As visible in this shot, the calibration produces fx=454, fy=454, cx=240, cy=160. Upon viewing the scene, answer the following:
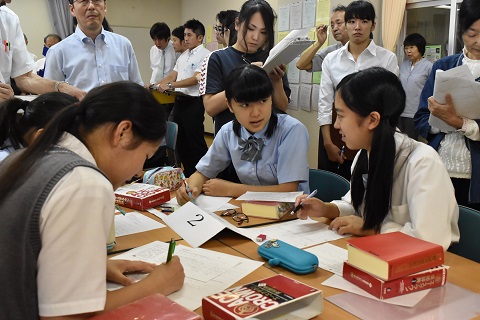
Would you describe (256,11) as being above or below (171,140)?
above

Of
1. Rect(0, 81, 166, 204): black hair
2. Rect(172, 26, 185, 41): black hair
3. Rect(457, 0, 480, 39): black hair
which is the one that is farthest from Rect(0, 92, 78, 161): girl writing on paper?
Rect(172, 26, 185, 41): black hair

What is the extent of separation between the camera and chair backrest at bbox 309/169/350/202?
204 cm

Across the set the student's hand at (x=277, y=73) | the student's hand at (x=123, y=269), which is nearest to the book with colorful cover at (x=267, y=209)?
the student's hand at (x=123, y=269)

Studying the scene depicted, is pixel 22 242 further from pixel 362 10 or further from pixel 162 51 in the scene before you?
pixel 162 51

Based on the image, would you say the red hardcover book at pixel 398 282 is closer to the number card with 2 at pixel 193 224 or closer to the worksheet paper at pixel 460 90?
the number card with 2 at pixel 193 224

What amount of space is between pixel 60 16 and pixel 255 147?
689 centimetres

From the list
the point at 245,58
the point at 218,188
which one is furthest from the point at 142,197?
the point at 245,58

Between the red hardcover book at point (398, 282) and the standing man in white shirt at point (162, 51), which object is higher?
the standing man in white shirt at point (162, 51)

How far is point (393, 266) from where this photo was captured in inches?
40.1

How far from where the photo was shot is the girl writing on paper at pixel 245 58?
246 centimetres

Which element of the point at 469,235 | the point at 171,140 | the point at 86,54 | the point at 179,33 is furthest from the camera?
the point at 179,33

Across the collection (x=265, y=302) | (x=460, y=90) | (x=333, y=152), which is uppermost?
(x=460, y=90)

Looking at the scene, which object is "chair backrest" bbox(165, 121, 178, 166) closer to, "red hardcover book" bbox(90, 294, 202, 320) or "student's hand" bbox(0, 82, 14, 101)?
Result: "student's hand" bbox(0, 82, 14, 101)

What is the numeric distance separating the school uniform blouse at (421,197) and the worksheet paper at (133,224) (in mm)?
785
